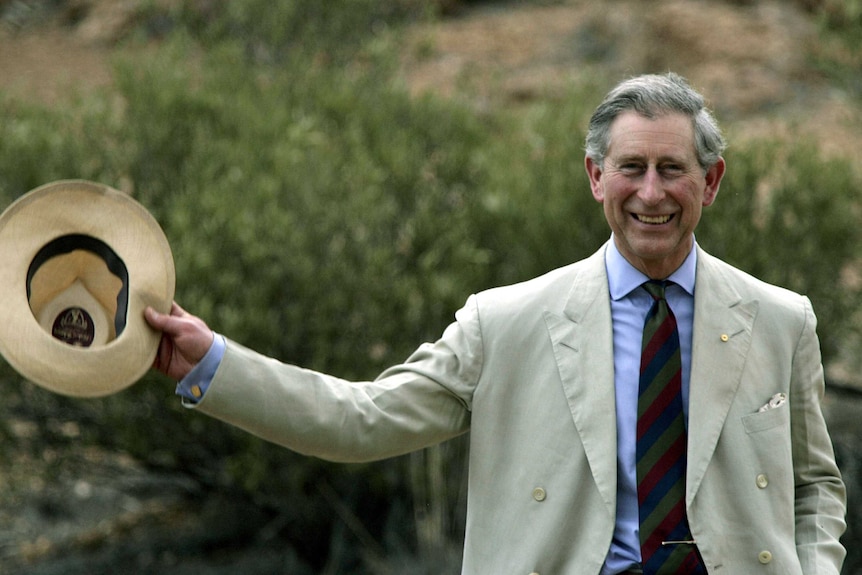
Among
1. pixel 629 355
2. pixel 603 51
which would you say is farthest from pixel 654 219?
pixel 603 51

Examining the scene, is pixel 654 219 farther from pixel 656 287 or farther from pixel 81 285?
pixel 81 285

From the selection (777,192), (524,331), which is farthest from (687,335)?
(777,192)

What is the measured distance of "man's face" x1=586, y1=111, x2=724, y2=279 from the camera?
2.84 metres

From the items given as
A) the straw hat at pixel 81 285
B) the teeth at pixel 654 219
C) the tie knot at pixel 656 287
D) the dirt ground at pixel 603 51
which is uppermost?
the teeth at pixel 654 219

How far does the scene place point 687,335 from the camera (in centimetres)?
297

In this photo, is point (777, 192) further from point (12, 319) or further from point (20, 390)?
point (12, 319)

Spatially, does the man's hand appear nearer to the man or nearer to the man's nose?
the man

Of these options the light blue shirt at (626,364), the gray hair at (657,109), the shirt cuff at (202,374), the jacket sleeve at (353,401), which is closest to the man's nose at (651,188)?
the gray hair at (657,109)

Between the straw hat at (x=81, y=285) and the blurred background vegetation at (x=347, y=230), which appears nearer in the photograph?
the straw hat at (x=81, y=285)

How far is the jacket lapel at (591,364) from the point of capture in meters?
2.78

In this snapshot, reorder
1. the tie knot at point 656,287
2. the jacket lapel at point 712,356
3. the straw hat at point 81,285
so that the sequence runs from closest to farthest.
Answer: the straw hat at point 81,285
the jacket lapel at point 712,356
the tie knot at point 656,287

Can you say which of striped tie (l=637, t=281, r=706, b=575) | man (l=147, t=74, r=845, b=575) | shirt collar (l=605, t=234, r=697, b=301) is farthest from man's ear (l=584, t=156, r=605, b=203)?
striped tie (l=637, t=281, r=706, b=575)

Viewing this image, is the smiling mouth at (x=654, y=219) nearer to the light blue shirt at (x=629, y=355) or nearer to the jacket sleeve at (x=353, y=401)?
the light blue shirt at (x=629, y=355)

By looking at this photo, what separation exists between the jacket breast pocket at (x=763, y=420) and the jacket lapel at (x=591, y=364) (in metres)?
0.31
